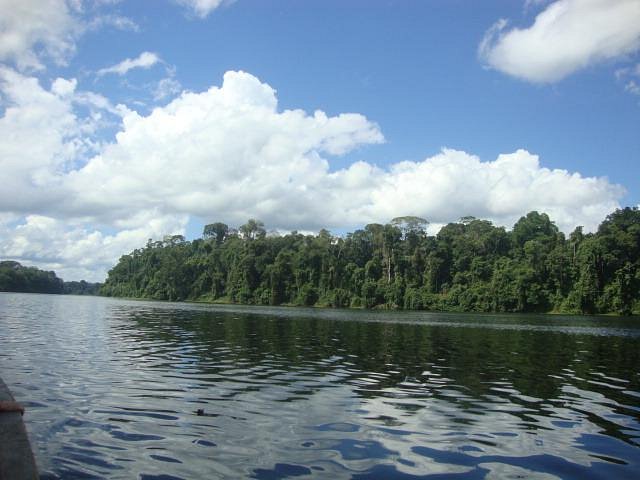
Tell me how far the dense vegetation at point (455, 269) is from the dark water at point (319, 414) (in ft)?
352

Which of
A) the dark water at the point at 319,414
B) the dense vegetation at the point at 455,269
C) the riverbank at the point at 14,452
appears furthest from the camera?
the dense vegetation at the point at 455,269

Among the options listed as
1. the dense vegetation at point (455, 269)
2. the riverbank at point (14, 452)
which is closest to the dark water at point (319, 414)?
the riverbank at point (14, 452)

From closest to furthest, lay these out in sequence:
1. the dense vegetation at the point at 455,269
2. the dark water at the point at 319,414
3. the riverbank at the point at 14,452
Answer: the riverbank at the point at 14,452, the dark water at the point at 319,414, the dense vegetation at the point at 455,269

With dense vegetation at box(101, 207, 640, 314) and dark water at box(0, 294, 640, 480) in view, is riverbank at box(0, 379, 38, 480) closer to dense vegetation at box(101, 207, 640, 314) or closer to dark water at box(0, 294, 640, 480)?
dark water at box(0, 294, 640, 480)

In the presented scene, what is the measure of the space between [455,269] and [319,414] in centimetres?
15184

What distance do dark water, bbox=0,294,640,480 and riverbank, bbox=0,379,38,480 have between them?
4.17ft

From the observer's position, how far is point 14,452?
24.0 ft

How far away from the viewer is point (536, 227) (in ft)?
604

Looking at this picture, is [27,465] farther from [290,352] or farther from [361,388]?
[290,352]

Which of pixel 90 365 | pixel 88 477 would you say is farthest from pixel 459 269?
pixel 88 477

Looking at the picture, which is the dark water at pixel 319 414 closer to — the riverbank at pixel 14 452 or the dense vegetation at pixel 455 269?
the riverbank at pixel 14 452

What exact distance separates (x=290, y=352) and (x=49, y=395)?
15.1m

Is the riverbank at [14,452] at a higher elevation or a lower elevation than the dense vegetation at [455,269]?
lower

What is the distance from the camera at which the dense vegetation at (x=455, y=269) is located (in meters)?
121
